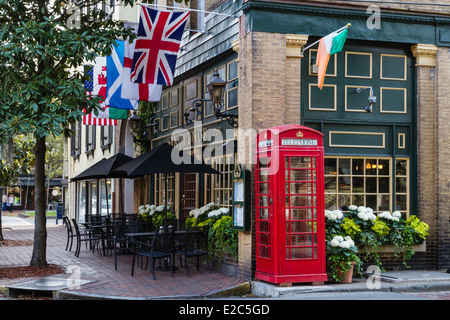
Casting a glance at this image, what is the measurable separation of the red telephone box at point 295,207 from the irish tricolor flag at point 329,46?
1346mm

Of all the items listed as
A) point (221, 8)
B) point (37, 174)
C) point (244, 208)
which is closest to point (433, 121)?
point (244, 208)

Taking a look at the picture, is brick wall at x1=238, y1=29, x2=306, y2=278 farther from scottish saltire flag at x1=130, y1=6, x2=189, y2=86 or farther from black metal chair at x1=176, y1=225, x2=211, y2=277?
scottish saltire flag at x1=130, y1=6, x2=189, y2=86

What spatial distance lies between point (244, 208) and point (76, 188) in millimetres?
21855

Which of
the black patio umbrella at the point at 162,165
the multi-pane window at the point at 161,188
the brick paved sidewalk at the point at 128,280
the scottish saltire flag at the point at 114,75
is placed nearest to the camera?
the brick paved sidewalk at the point at 128,280

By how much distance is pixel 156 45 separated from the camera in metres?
13.1

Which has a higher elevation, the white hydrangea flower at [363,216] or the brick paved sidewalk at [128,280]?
the white hydrangea flower at [363,216]

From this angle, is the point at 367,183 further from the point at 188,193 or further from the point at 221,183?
the point at 188,193

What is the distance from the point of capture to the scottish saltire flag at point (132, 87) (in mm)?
13680

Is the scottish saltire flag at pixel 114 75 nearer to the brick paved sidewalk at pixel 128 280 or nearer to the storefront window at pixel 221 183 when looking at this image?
the storefront window at pixel 221 183

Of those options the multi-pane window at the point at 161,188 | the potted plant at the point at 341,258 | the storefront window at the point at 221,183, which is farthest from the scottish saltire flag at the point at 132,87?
the potted plant at the point at 341,258

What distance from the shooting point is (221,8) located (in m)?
13.9

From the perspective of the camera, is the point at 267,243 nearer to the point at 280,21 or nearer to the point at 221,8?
the point at 280,21

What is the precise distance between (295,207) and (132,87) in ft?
18.1

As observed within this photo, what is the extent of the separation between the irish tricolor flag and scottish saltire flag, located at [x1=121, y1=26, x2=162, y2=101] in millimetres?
4454
